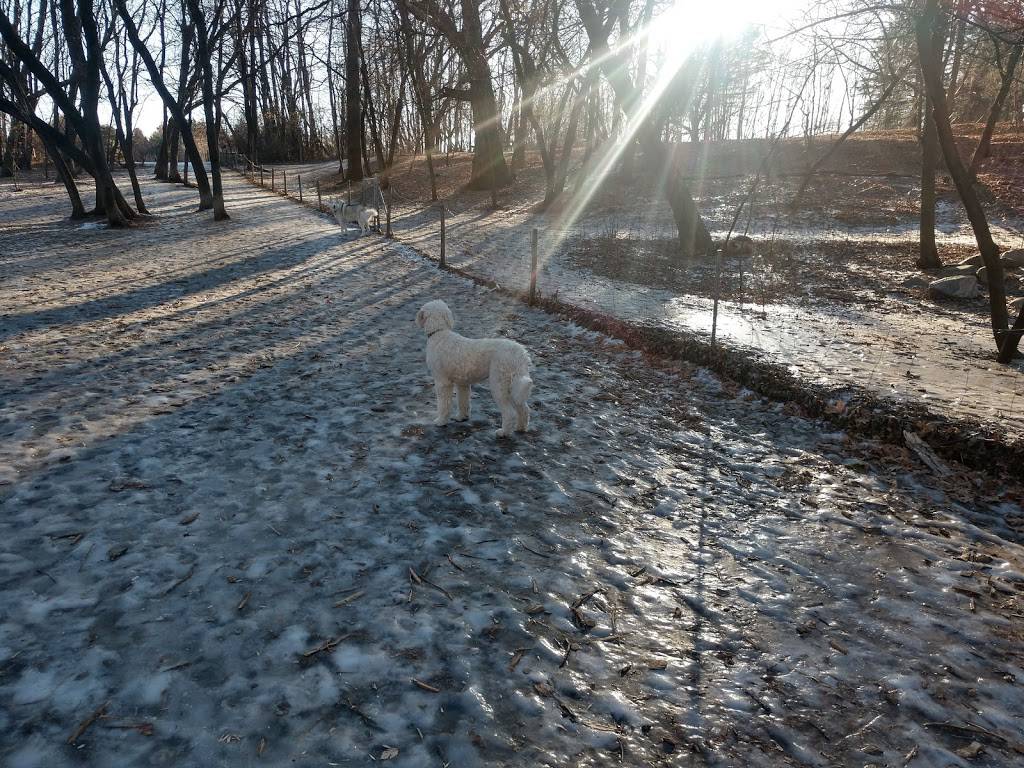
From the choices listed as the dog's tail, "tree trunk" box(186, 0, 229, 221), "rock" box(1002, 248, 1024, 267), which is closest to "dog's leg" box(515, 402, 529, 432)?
the dog's tail

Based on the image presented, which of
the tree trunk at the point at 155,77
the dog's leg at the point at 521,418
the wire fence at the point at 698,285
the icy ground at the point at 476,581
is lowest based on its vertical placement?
the icy ground at the point at 476,581

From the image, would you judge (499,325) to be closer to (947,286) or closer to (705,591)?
(705,591)

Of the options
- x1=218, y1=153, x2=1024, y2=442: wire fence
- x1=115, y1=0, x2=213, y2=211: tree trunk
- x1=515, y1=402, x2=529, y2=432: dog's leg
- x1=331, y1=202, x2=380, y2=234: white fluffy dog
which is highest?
x1=115, y1=0, x2=213, y2=211: tree trunk

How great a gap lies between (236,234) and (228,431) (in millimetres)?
16037

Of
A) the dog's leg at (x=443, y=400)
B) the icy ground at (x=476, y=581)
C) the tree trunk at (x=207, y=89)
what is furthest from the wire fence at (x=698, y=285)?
the tree trunk at (x=207, y=89)

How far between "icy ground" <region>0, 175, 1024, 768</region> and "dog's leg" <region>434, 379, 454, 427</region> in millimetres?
252

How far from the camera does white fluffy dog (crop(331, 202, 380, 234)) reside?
20.8 metres

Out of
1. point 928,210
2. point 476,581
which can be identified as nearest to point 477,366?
point 476,581

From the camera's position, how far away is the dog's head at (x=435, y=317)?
5.56m

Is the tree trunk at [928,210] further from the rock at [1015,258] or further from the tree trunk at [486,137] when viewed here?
the tree trunk at [486,137]

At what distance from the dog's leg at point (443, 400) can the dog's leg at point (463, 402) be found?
0.44 ft

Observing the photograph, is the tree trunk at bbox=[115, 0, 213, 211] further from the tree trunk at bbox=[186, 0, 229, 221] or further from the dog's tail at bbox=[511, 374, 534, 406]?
the dog's tail at bbox=[511, 374, 534, 406]

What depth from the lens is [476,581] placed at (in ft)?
11.8

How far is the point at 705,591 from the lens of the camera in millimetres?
3650
